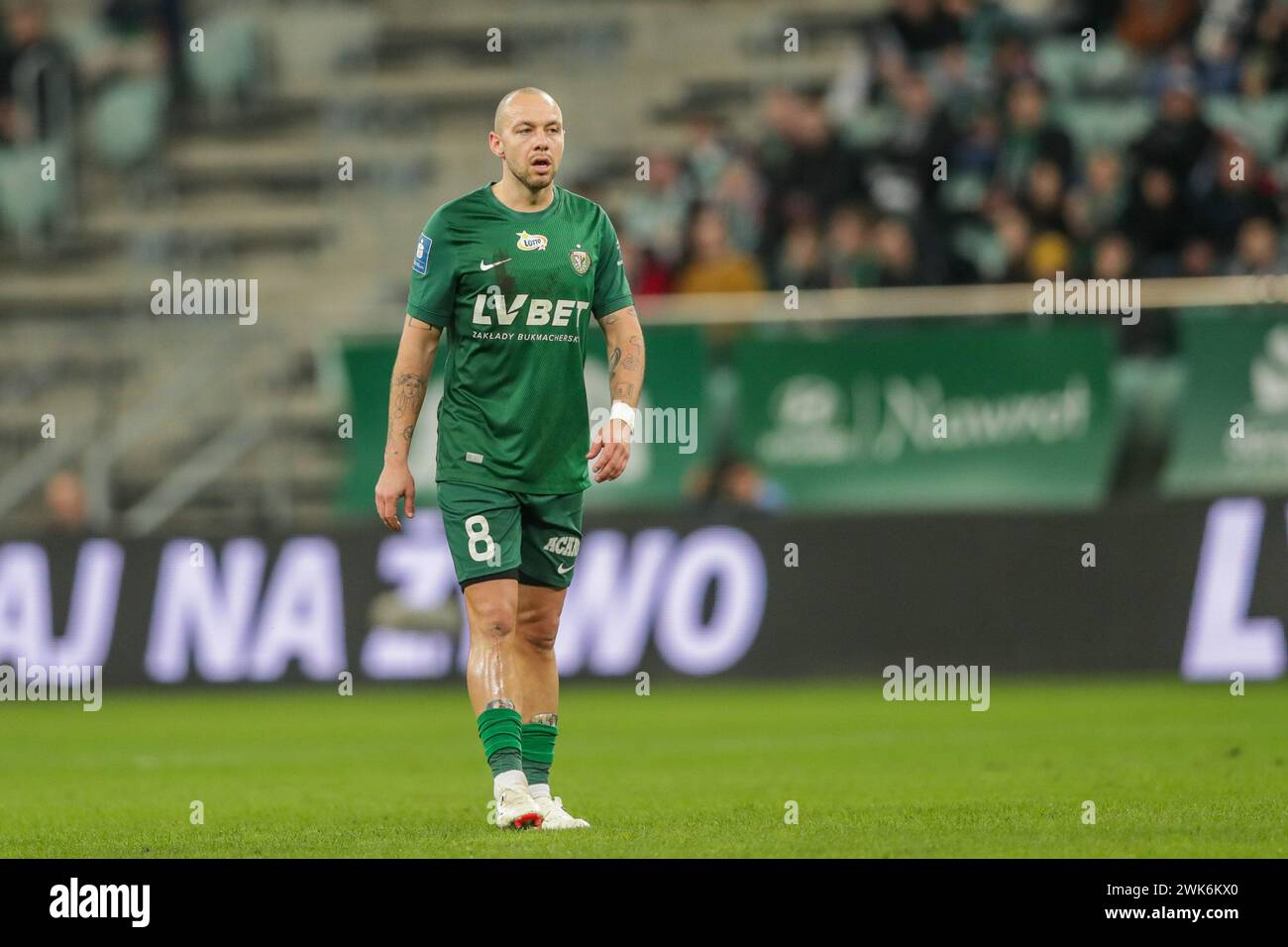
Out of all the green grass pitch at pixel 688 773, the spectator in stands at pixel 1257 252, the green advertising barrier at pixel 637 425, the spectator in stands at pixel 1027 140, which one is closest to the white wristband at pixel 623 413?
the green grass pitch at pixel 688 773

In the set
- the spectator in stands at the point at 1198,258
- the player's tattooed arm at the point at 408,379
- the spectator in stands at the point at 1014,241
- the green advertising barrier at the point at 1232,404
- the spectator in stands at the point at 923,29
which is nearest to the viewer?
the player's tattooed arm at the point at 408,379

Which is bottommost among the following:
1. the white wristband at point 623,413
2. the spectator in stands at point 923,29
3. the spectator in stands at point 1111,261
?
the white wristband at point 623,413

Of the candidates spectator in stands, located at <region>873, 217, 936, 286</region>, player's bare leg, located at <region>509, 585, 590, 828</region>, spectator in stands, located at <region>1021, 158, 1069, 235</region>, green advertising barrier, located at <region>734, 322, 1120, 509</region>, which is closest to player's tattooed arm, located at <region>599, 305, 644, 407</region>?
player's bare leg, located at <region>509, 585, 590, 828</region>

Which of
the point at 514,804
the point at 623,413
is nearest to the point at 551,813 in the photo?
the point at 514,804

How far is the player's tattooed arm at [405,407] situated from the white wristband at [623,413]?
2.20ft

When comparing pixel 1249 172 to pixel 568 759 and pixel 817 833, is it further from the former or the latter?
pixel 817 833

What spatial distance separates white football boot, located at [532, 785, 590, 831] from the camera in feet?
26.5

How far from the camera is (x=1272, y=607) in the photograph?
1488cm

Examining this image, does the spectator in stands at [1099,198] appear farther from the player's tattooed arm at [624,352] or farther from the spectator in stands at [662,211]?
the player's tattooed arm at [624,352]

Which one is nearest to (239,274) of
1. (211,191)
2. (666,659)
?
(211,191)

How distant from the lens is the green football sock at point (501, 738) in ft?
26.4

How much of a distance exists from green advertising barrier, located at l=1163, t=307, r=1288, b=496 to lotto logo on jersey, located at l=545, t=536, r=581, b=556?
8274 mm

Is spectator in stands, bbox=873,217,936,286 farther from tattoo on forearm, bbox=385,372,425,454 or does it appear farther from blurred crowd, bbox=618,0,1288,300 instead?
tattoo on forearm, bbox=385,372,425,454
